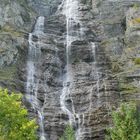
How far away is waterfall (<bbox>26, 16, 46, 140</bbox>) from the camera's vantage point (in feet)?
179

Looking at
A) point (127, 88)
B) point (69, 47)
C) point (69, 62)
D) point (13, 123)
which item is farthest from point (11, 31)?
point (13, 123)

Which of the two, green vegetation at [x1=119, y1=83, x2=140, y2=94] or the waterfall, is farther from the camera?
green vegetation at [x1=119, y1=83, x2=140, y2=94]

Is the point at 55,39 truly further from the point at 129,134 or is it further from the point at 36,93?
the point at 129,134

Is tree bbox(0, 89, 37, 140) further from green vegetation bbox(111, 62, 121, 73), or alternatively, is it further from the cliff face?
green vegetation bbox(111, 62, 121, 73)

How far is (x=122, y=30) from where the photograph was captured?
75.8 metres

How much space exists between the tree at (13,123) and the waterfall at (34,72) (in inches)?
745

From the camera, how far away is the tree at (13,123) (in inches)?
1264

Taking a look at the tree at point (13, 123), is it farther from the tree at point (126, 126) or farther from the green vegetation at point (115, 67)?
the green vegetation at point (115, 67)

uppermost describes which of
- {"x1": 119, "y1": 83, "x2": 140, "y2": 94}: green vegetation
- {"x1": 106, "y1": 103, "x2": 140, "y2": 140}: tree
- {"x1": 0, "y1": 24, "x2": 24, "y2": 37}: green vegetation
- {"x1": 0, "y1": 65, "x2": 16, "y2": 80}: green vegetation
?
{"x1": 0, "y1": 24, "x2": 24, "y2": 37}: green vegetation

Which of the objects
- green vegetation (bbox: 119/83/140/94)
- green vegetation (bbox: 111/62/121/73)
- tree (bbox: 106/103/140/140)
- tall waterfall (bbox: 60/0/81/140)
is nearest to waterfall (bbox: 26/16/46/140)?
tall waterfall (bbox: 60/0/81/140)

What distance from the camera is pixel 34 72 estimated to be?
63812 millimetres

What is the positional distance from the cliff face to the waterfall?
0.48 m

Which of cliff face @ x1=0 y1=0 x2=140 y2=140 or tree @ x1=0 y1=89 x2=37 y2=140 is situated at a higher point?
cliff face @ x1=0 y1=0 x2=140 y2=140

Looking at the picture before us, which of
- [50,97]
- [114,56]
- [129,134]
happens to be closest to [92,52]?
[114,56]
